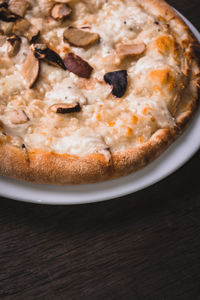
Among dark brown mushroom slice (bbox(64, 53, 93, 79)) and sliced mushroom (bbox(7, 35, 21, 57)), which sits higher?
dark brown mushroom slice (bbox(64, 53, 93, 79))

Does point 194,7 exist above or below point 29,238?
above

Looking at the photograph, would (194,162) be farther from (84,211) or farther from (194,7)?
(194,7)

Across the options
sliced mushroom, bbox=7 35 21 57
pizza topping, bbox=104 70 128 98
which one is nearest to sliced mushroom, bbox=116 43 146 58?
pizza topping, bbox=104 70 128 98

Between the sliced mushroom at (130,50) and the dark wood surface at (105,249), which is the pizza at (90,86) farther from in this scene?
the dark wood surface at (105,249)

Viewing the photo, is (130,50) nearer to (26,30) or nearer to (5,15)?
(26,30)

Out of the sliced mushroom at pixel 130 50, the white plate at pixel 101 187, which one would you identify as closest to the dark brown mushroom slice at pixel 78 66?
the sliced mushroom at pixel 130 50

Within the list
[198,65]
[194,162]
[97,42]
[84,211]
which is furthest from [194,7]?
[84,211]

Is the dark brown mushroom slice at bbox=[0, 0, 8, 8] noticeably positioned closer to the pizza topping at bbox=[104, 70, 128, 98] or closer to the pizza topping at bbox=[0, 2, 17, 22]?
the pizza topping at bbox=[0, 2, 17, 22]
